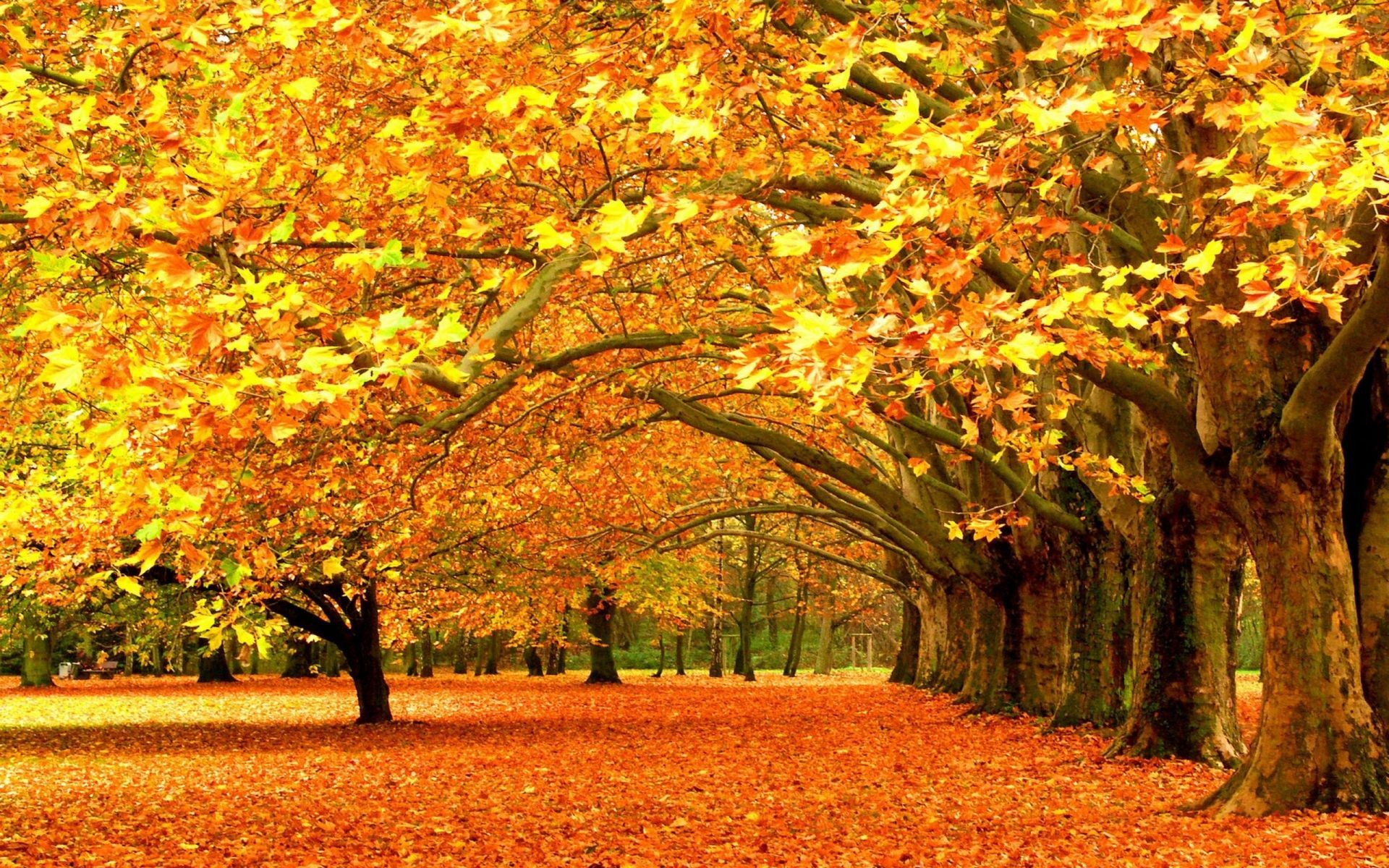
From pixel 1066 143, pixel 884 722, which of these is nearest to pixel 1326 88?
pixel 1066 143

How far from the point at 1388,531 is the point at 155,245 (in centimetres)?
894

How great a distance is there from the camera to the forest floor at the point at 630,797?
7957 mm

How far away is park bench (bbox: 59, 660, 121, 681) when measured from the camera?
44656 millimetres

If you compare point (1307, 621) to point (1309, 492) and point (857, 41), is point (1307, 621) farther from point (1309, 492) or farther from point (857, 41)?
point (857, 41)

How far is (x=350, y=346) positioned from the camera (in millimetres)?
5488

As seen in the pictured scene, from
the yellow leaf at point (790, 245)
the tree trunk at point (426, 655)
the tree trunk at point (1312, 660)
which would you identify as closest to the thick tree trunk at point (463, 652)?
the tree trunk at point (426, 655)

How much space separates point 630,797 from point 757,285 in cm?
636

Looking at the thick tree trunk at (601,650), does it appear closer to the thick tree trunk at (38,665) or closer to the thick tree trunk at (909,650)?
the thick tree trunk at (909,650)

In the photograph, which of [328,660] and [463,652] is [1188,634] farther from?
[463,652]

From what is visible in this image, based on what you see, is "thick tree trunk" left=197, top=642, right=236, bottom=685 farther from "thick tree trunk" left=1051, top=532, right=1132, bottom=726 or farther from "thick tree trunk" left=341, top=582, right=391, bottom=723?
"thick tree trunk" left=1051, top=532, right=1132, bottom=726

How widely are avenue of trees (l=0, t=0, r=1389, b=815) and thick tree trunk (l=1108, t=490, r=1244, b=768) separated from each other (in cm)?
5

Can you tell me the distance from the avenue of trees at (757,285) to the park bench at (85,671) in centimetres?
3276

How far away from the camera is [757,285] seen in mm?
14055

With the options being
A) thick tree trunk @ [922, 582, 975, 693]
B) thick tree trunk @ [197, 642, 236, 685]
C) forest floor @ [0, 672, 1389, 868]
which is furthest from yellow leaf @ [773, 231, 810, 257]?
thick tree trunk @ [197, 642, 236, 685]
